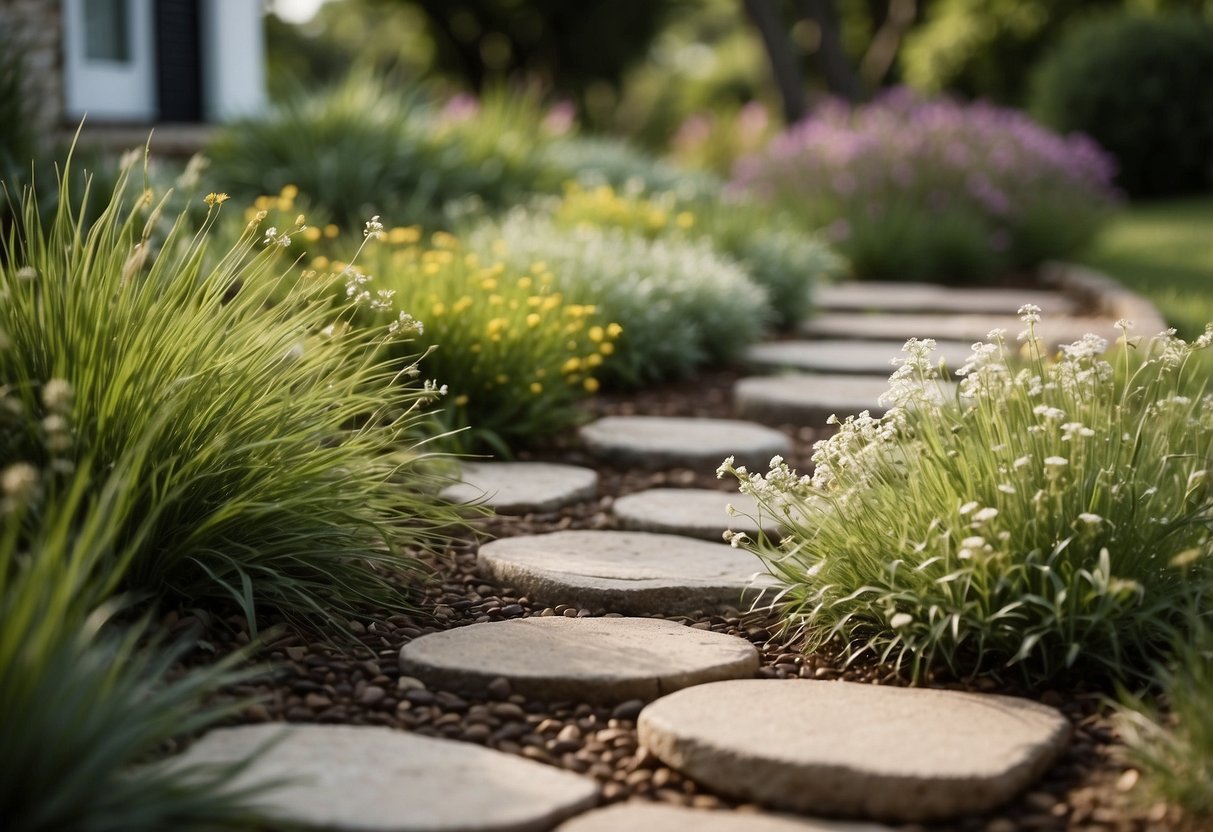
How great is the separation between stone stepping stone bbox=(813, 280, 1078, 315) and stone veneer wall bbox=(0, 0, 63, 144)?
13.4 ft

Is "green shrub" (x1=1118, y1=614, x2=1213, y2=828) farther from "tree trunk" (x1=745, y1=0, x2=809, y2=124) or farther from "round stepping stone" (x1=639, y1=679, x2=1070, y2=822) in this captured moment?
"tree trunk" (x1=745, y1=0, x2=809, y2=124)

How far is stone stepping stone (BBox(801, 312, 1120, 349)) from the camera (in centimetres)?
540

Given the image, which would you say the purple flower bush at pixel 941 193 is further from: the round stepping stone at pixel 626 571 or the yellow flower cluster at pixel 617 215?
the round stepping stone at pixel 626 571

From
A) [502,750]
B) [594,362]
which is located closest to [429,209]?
[594,362]

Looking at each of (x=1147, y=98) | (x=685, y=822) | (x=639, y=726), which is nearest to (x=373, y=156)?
(x=639, y=726)

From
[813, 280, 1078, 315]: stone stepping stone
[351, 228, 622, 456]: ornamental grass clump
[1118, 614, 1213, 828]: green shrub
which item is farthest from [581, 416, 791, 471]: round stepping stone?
A: [813, 280, 1078, 315]: stone stepping stone

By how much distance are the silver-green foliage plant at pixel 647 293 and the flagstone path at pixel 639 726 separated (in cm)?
152

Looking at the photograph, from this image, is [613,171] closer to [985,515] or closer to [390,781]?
[985,515]

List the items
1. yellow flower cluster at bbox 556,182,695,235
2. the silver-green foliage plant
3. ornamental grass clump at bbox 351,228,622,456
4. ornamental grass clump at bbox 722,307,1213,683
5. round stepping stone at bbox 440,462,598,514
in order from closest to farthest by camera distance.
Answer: ornamental grass clump at bbox 722,307,1213,683 → round stepping stone at bbox 440,462,598,514 → ornamental grass clump at bbox 351,228,622,456 → the silver-green foliage plant → yellow flower cluster at bbox 556,182,695,235

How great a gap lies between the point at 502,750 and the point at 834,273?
5661 mm

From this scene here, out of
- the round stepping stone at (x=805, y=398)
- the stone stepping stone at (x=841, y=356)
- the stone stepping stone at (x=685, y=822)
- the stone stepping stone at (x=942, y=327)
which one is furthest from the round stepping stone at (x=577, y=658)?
the stone stepping stone at (x=942, y=327)

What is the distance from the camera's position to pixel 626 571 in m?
2.78

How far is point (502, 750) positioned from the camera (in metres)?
2.05

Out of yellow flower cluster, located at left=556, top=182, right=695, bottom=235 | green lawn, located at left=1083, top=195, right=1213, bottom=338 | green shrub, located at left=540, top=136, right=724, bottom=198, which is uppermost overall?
green shrub, located at left=540, top=136, right=724, bottom=198
